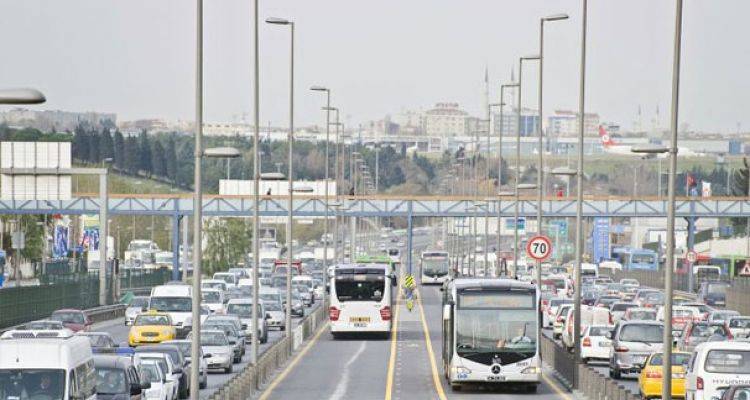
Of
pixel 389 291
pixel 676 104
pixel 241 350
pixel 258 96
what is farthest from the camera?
pixel 389 291

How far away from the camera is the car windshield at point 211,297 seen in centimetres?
8325

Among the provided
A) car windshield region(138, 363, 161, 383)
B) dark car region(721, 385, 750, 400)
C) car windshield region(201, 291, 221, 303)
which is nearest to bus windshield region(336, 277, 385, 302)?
car windshield region(201, 291, 221, 303)

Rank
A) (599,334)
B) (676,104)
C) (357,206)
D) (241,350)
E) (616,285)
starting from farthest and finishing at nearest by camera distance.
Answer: (357,206) < (616,285) < (241,350) < (599,334) < (676,104)

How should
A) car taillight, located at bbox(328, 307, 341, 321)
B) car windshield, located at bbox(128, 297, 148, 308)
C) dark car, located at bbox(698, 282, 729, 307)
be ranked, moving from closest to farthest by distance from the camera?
car taillight, located at bbox(328, 307, 341, 321), car windshield, located at bbox(128, 297, 148, 308), dark car, located at bbox(698, 282, 729, 307)

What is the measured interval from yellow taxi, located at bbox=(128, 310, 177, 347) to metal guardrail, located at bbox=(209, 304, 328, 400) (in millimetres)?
3903

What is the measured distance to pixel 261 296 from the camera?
83.1 metres

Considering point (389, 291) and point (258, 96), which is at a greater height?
point (258, 96)

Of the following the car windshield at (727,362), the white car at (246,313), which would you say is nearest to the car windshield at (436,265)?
the white car at (246,313)

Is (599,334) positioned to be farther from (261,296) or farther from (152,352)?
(261,296)

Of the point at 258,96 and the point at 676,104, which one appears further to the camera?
the point at 258,96

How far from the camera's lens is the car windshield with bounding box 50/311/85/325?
221 ft

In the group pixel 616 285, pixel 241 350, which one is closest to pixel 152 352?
pixel 241 350

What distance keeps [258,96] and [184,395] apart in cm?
1168

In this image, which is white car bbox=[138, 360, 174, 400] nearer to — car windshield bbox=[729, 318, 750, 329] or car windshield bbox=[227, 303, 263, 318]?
car windshield bbox=[729, 318, 750, 329]
